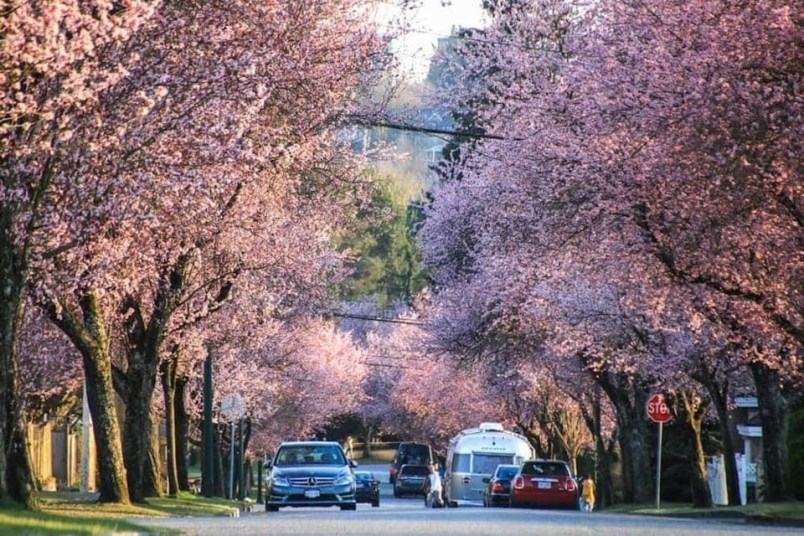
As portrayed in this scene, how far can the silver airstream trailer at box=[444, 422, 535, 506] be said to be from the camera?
4778cm

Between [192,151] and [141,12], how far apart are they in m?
3.66

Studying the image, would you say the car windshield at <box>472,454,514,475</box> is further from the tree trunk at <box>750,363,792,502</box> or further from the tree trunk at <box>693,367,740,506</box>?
the tree trunk at <box>750,363,792,502</box>

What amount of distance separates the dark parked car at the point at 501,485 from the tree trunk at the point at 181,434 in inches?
338

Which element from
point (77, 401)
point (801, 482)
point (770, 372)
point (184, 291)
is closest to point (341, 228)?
point (184, 291)

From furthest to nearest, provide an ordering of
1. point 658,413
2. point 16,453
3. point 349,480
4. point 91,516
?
1. point 658,413
2. point 349,480
3. point 16,453
4. point 91,516

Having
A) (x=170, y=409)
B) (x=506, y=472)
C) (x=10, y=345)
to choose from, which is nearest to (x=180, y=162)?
(x=10, y=345)

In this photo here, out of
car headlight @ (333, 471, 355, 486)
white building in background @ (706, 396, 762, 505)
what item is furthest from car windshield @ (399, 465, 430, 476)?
car headlight @ (333, 471, 355, 486)

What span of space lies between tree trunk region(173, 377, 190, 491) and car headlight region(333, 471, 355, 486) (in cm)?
1126

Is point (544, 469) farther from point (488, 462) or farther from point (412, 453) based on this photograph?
point (412, 453)

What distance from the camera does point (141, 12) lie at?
1830 centimetres

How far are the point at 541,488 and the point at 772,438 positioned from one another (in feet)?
27.7

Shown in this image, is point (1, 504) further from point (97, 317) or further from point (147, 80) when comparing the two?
point (97, 317)

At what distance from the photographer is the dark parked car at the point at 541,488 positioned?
39.0 metres

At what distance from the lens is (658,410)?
37438 mm
